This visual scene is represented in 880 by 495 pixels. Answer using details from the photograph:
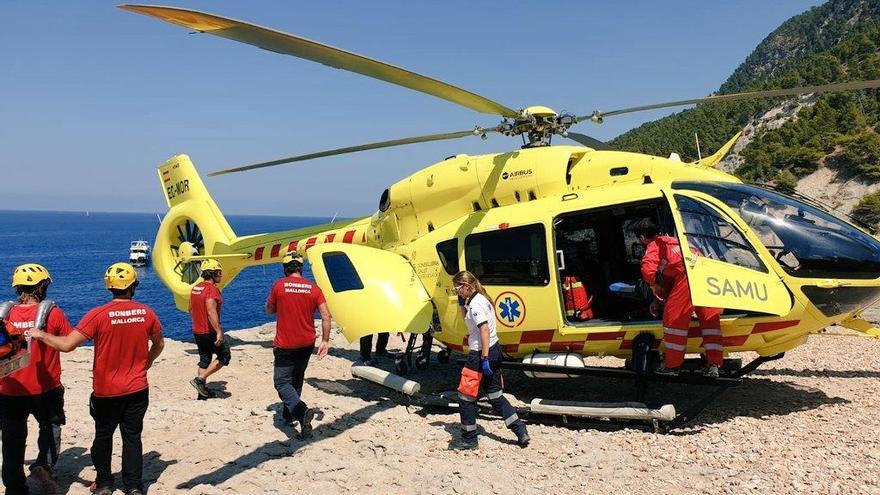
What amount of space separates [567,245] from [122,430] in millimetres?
5209

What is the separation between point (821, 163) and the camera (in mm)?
40844

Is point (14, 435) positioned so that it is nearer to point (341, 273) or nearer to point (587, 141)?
point (341, 273)

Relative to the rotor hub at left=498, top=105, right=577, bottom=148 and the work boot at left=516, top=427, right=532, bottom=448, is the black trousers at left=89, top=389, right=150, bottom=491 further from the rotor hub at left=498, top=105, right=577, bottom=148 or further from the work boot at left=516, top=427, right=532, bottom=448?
the rotor hub at left=498, top=105, right=577, bottom=148

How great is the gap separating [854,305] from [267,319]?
36.6 meters

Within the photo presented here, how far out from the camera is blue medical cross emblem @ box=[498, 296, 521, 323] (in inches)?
261

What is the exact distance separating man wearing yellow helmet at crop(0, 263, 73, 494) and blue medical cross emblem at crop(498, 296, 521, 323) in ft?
14.4

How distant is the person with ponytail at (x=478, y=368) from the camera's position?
213 inches

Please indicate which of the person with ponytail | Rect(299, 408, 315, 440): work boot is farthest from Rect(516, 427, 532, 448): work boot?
Rect(299, 408, 315, 440): work boot

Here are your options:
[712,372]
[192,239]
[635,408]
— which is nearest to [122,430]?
[635,408]

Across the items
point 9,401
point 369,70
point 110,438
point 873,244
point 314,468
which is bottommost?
point 314,468

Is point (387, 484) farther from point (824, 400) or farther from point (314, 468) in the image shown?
point (824, 400)

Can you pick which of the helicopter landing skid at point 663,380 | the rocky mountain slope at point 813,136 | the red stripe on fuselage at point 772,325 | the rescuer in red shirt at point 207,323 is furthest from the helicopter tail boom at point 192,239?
the rocky mountain slope at point 813,136

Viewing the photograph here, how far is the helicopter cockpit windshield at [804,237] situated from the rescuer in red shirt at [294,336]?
4.38 meters

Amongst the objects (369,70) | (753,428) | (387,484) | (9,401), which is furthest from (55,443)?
(753,428)
